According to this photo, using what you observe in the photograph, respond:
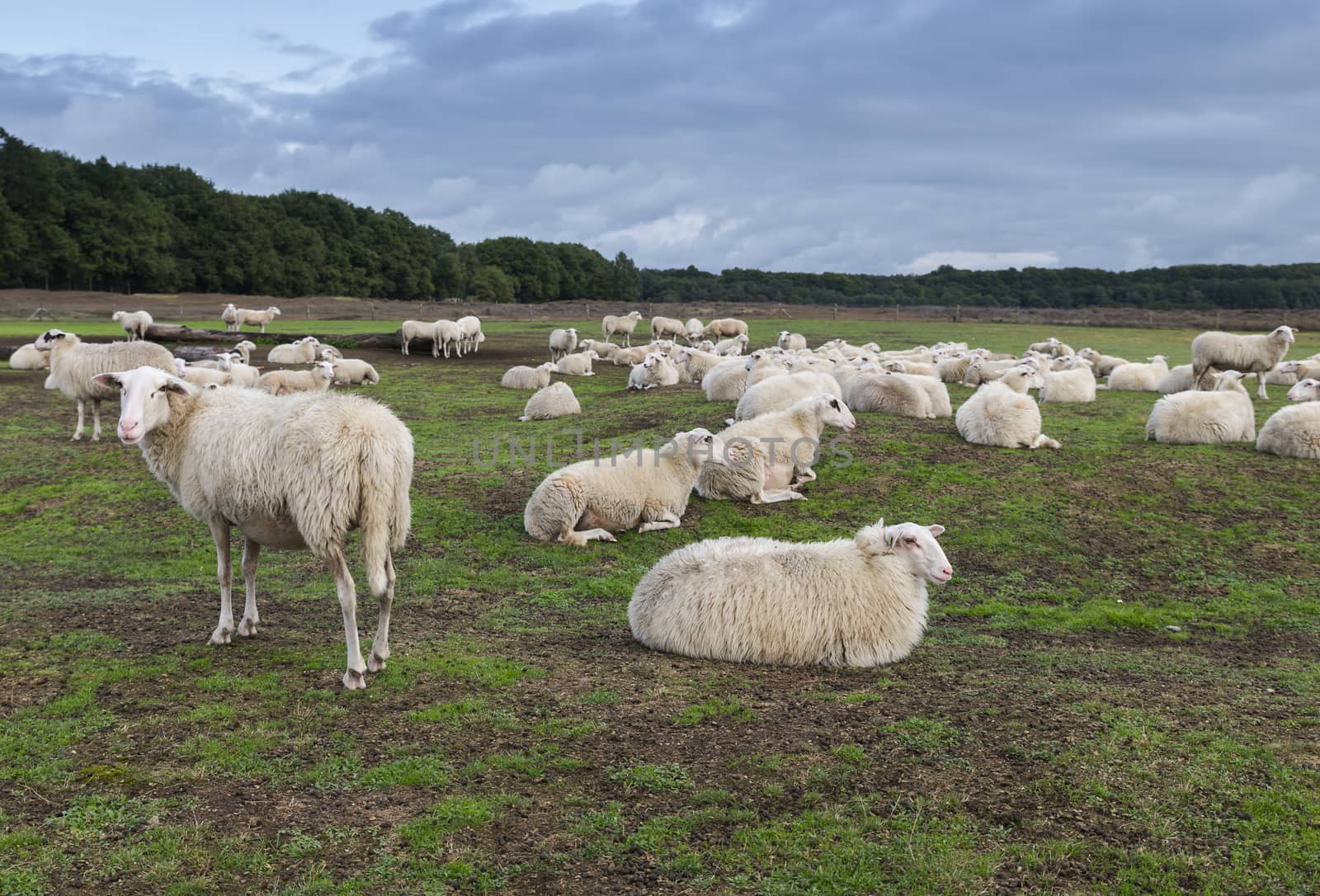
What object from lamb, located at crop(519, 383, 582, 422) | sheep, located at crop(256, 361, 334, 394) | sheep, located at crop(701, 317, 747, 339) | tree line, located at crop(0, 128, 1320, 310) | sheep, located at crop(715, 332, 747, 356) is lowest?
lamb, located at crop(519, 383, 582, 422)

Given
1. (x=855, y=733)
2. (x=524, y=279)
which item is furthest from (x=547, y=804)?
(x=524, y=279)

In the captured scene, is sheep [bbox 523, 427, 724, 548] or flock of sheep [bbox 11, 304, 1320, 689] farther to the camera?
sheep [bbox 523, 427, 724, 548]

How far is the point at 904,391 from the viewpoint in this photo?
17688 mm

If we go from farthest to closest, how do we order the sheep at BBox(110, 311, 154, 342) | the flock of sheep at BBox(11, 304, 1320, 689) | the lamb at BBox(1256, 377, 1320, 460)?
the sheep at BBox(110, 311, 154, 342), the lamb at BBox(1256, 377, 1320, 460), the flock of sheep at BBox(11, 304, 1320, 689)

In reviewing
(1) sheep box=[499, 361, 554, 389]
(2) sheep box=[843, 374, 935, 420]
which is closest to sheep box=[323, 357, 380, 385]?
(1) sheep box=[499, 361, 554, 389]

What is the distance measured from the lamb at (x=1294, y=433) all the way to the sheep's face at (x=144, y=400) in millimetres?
14633

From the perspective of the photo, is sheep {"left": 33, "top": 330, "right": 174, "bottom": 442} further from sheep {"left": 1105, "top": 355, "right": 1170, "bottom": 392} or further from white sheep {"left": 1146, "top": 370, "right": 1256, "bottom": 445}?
sheep {"left": 1105, "top": 355, "right": 1170, "bottom": 392}

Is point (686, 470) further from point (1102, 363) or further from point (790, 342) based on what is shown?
point (790, 342)

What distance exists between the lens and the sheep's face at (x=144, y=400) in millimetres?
7277

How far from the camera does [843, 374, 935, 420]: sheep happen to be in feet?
57.7

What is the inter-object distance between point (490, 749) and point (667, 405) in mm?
14445

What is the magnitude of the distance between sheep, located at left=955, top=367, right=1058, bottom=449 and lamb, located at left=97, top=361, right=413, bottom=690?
1025cm

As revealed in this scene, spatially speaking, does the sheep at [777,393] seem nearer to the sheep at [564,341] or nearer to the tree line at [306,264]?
the sheep at [564,341]

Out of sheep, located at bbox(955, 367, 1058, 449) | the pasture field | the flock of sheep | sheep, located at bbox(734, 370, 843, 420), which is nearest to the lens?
the pasture field
